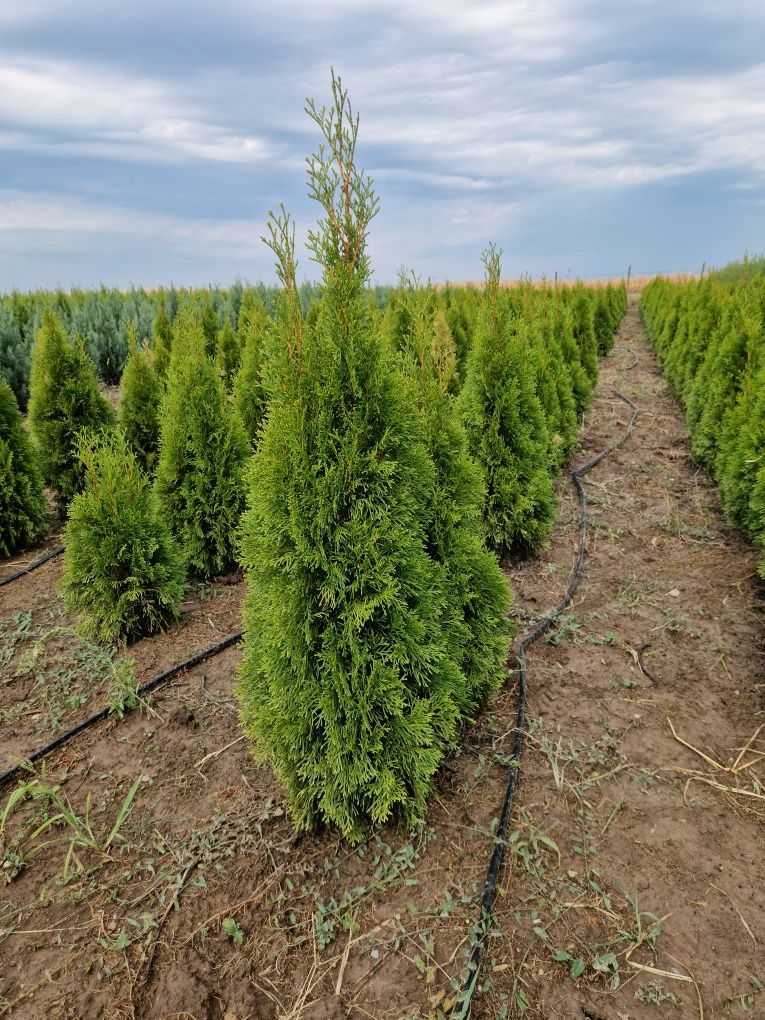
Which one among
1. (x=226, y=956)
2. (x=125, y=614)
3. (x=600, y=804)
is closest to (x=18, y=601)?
(x=125, y=614)

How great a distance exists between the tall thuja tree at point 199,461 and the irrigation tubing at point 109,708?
1.32 metres

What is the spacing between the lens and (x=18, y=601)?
6027 millimetres

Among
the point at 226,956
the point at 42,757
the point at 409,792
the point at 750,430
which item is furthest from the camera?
the point at 750,430

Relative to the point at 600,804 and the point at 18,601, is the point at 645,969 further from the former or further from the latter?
the point at 18,601

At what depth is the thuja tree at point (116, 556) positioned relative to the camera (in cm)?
504

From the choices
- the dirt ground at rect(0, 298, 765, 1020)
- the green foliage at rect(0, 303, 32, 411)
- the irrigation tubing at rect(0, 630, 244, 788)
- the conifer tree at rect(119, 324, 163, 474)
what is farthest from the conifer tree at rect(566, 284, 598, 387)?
the green foliage at rect(0, 303, 32, 411)

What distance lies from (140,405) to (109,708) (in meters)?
4.63

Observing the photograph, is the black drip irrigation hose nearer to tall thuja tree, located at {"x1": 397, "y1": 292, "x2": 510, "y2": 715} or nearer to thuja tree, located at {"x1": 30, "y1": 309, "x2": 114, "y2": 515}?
thuja tree, located at {"x1": 30, "y1": 309, "x2": 114, "y2": 515}

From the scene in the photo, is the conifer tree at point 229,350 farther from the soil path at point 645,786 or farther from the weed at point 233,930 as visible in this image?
the weed at point 233,930

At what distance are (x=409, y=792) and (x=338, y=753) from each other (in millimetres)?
575

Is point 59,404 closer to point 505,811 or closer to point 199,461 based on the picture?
point 199,461

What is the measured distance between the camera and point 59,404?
765 cm

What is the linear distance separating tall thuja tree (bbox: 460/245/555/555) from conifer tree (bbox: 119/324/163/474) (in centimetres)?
407

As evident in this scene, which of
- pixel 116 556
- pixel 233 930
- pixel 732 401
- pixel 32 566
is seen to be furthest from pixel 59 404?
pixel 732 401
